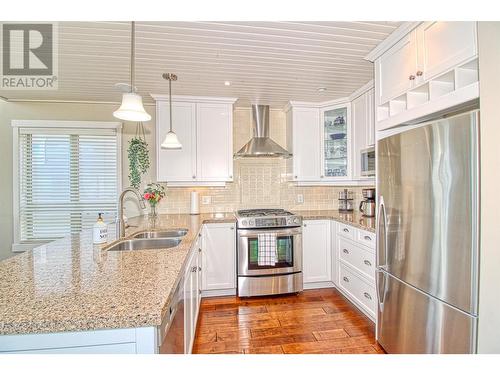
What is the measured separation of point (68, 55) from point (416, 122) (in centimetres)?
284

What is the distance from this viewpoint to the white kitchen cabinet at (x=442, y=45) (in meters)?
1.22

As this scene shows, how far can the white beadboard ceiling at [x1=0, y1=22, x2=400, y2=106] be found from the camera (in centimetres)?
171

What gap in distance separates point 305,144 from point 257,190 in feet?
3.09

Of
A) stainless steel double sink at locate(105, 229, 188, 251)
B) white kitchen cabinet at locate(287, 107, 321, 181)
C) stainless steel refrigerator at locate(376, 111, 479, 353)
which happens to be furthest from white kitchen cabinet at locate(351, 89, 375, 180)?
stainless steel double sink at locate(105, 229, 188, 251)

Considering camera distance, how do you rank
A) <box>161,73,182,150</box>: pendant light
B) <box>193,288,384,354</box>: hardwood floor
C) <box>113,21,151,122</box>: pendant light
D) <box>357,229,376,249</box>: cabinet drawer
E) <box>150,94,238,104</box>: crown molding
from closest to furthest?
1. <box>113,21,151,122</box>: pendant light
2. <box>193,288,384,354</box>: hardwood floor
3. <box>357,229,376,249</box>: cabinet drawer
4. <box>161,73,182,150</box>: pendant light
5. <box>150,94,238,104</box>: crown molding

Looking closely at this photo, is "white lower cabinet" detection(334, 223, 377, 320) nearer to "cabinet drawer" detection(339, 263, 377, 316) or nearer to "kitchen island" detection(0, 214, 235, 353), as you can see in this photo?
"cabinet drawer" detection(339, 263, 377, 316)

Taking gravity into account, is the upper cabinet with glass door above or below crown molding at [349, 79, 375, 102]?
below

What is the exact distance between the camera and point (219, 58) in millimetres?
2094

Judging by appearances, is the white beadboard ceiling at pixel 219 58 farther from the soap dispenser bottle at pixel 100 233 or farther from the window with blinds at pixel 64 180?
the soap dispenser bottle at pixel 100 233

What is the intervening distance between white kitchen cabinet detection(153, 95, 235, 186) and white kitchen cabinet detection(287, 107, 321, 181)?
885 millimetres

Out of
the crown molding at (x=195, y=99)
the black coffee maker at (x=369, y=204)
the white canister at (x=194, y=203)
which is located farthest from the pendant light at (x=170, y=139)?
the black coffee maker at (x=369, y=204)

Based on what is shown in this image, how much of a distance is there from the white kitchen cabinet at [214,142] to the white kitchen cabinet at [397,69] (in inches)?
70.0
